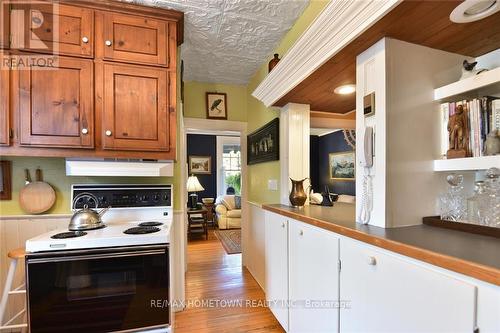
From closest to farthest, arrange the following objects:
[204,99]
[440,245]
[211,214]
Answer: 1. [440,245]
2. [204,99]
3. [211,214]

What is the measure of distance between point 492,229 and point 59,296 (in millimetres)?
2112

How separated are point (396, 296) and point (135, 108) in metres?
1.89

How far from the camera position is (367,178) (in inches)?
48.2

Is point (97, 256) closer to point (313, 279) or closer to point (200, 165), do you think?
point (313, 279)

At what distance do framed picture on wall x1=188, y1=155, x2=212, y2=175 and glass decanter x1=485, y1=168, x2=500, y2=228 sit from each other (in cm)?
640

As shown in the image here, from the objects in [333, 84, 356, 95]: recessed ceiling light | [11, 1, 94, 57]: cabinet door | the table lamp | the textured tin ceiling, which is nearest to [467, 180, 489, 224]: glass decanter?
[333, 84, 356, 95]: recessed ceiling light

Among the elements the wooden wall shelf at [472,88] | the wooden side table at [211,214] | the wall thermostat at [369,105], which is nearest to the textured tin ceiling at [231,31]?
the wall thermostat at [369,105]

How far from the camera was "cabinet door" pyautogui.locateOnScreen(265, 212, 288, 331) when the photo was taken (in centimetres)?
181

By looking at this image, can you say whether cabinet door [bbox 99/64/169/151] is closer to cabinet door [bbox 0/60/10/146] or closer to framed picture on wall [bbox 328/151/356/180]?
cabinet door [bbox 0/60/10/146]

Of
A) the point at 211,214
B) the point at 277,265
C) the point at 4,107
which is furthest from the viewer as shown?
the point at 211,214

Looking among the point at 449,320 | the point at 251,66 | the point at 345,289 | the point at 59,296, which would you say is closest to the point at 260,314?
the point at 345,289

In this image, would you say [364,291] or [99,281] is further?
[99,281]

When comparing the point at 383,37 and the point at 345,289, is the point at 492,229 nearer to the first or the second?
the point at 345,289

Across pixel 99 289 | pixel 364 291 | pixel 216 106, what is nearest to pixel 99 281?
pixel 99 289
